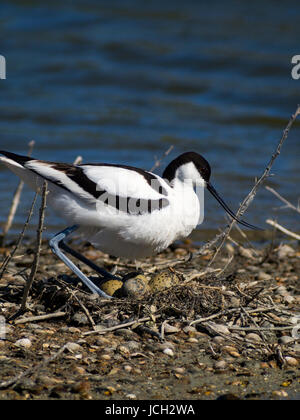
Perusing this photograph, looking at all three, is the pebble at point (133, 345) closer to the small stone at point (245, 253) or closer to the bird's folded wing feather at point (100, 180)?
the bird's folded wing feather at point (100, 180)

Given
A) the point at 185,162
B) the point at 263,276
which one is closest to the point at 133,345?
the point at 185,162

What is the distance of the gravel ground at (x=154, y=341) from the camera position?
4062mm

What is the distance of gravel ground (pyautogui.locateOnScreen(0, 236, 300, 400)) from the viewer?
4.06 m

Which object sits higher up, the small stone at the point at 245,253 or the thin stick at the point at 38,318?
the small stone at the point at 245,253

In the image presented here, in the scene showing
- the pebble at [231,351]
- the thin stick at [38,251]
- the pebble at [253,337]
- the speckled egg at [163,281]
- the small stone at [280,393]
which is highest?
the thin stick at [38,251]

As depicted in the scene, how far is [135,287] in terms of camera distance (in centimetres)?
507

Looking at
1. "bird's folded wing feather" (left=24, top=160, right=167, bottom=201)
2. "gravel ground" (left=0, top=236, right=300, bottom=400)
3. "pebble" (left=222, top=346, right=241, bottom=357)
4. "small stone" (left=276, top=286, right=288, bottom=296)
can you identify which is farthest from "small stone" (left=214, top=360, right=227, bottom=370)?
"small stone" (left=276, top=286, right=288, bottom=296)

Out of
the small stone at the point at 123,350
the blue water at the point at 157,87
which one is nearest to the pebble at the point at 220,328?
the small stone at the point at 123,350

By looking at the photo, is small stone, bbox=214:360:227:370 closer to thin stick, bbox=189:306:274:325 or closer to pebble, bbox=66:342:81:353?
thin stick, bbox=189:306:274:325

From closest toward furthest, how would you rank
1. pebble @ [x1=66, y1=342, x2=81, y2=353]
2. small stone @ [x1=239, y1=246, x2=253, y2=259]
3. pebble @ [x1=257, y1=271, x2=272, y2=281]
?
pebble @ [x1=66, y1=342, x2=81, y2=353], pebble @ [x1=257, y1=271, x2=272, y2=281], small stone @ [x1=239, y1=246, x2=253, y2=259]

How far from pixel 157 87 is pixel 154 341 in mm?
10697

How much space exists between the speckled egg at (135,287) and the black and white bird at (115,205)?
22 cm

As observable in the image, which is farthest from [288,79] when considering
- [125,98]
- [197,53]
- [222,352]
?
[222,352]

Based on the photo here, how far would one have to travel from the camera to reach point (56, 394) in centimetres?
387
